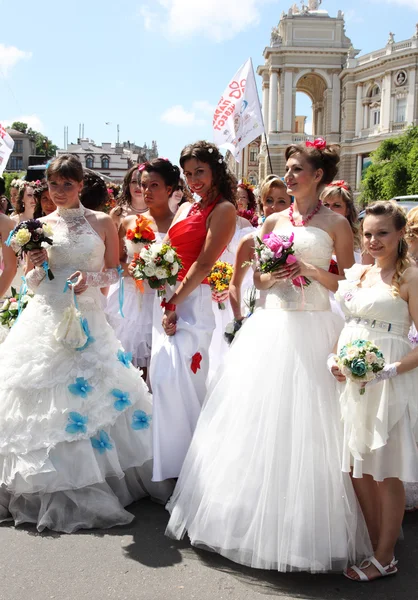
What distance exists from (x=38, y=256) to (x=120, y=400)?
1114 millimetres

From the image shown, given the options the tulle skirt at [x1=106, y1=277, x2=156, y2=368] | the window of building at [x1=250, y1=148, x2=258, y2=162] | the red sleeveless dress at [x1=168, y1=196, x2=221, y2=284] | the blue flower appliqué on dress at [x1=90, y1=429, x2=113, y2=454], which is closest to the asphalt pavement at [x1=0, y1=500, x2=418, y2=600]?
the blue flower appliqué on dress at [x1=90, y1=429, x2=113, y2=454]

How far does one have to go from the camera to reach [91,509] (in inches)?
149

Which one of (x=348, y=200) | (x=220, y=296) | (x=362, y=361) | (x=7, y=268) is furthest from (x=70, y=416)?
(x=348, y=200)

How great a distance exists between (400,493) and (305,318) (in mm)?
1102

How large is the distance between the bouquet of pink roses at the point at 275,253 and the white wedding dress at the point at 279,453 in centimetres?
22

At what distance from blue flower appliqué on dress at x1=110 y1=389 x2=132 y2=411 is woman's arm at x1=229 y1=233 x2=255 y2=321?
1.11 m

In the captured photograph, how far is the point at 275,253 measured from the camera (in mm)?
3469

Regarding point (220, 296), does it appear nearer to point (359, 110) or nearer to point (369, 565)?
point (369, 565)

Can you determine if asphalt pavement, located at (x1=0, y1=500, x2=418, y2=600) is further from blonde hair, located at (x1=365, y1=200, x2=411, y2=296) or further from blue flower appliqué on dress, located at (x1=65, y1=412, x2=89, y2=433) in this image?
blonde hair, located at (x1=365, y1=200, x2=411, y2=296)

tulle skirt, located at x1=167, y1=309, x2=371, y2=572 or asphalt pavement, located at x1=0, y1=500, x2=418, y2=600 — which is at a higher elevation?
tulle skirt, located at x1=167, y1=309, x2=371, y2=572

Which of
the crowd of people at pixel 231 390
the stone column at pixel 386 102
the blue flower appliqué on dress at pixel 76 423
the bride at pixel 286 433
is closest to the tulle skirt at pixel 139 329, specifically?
the crowd of people at pixel 231 390

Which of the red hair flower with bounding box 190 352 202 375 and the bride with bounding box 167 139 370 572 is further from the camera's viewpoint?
the red hair flower with bounding box 190 352 202 375

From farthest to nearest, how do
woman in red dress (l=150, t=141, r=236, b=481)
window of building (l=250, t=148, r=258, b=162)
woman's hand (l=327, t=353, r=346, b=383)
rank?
1. window of building (l=250, t=148, r=258, b=162)
2. woman in red dress (l=150, t=141, r=236, b=481)
3. woman's hand (l=327, t=353, r=346, b=383)

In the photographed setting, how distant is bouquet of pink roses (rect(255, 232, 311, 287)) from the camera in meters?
3.47
